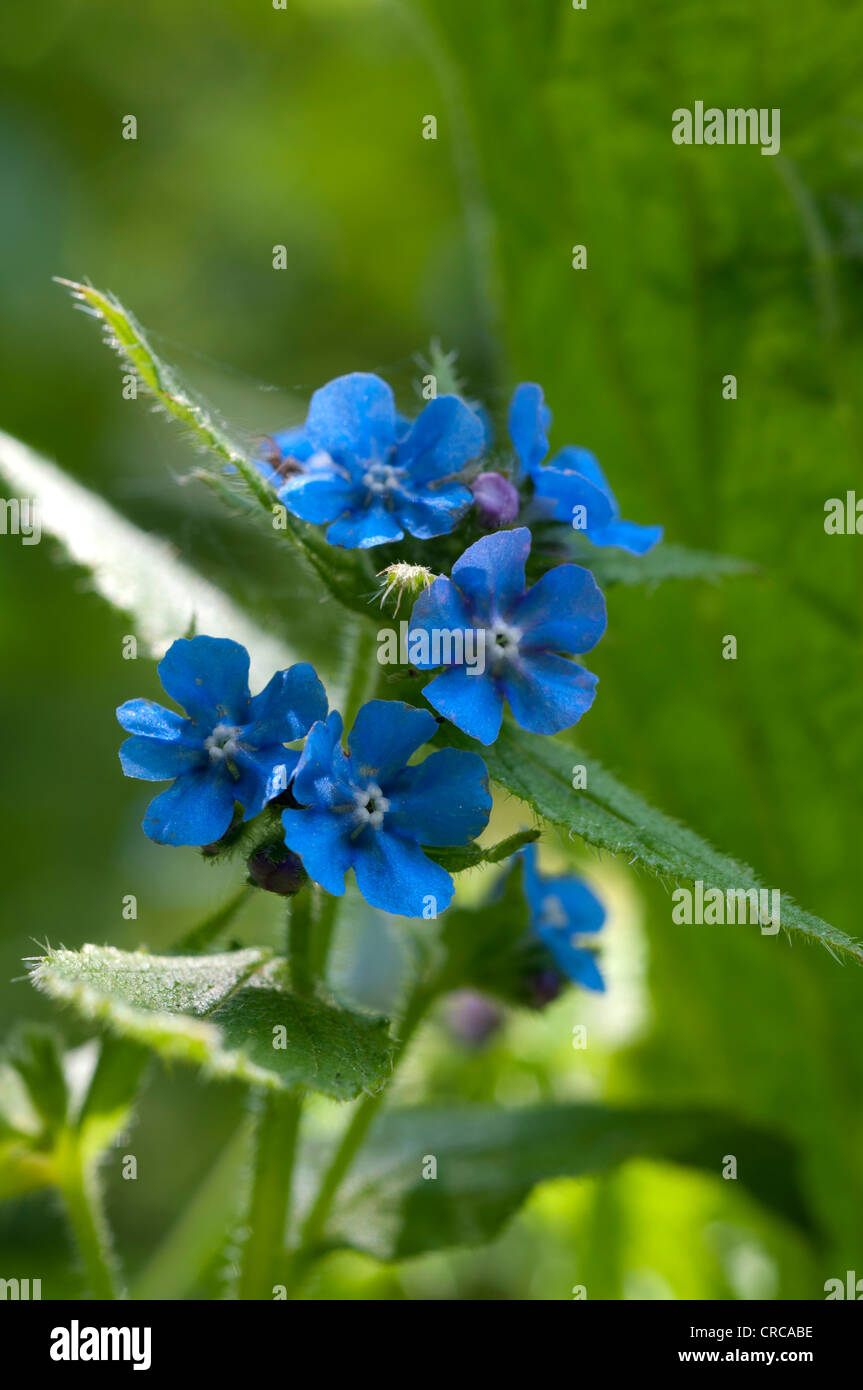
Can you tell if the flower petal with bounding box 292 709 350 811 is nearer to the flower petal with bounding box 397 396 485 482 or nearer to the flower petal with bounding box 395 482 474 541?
the flower petal with bounding box 395 482 474 541

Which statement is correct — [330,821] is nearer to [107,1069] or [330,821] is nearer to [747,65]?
[107,1069]

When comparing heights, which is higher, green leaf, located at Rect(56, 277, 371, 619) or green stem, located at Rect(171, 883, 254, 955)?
green leaf, located at Rect(56, 277, 371, 619)

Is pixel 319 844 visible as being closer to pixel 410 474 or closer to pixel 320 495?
pixel 320 495

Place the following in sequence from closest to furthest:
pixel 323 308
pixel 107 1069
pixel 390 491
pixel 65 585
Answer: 1. pixel 390 491
2. pixel 107 1069
3. pixel 65 585
4. pixel 323 308

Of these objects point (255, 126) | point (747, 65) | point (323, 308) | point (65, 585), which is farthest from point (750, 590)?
point (255, 126)

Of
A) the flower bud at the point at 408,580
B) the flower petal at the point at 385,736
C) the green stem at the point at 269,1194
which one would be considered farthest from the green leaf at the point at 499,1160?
the flower bud at the point at 408,580

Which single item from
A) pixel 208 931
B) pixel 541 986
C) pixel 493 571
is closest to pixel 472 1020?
pixel 541 986

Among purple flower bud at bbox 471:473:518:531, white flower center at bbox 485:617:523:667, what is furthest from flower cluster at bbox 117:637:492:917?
purple flower bud at bbox 471:473:518:531
